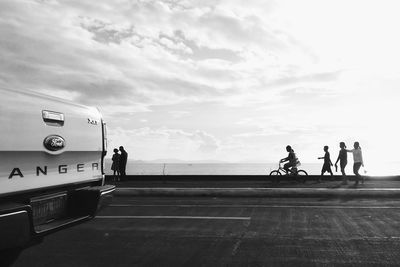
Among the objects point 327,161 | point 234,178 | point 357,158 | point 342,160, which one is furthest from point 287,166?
point 357,158

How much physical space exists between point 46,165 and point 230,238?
3.63 meters

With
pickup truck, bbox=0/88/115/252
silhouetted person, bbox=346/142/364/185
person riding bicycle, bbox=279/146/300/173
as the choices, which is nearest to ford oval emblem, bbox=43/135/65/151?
pickup truck, bbox=0/88/115/252

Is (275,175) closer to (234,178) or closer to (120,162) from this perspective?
(234,178)

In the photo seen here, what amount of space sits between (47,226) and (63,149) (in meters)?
0.73

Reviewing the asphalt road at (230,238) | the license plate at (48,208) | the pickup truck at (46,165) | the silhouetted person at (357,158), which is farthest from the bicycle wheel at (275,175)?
the license plate at (48,208)

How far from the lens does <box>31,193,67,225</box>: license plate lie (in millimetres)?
3906

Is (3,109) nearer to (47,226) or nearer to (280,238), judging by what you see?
(47,226)

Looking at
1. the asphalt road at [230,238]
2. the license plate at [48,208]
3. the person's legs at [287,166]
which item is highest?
the person's legs at [287,166]

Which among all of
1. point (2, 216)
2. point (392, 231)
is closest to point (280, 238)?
point (392, 231)

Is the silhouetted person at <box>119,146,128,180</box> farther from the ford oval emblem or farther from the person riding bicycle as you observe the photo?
the ford oval emblem

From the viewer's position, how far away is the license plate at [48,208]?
391cm

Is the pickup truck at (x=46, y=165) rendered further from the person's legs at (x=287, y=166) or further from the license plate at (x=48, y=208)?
the person's legs at (x=287, y=166)

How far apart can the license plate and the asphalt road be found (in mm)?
1330

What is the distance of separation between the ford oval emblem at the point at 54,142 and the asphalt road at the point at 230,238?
1922 mm
